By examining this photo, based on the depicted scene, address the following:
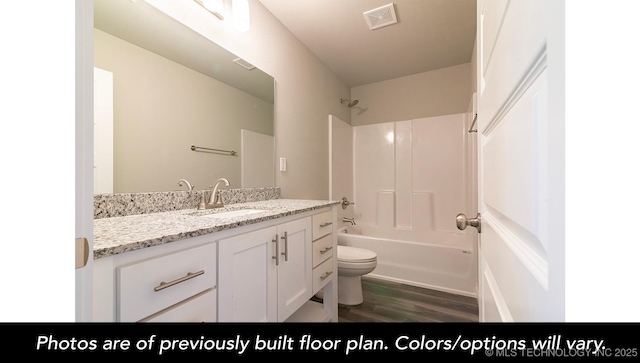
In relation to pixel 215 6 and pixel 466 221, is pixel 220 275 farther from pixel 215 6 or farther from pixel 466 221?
pixel 215 6

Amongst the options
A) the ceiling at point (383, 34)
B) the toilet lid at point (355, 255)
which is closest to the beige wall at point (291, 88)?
the ceiling at point (383, 34)

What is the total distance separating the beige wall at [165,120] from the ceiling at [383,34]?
899 millimetres

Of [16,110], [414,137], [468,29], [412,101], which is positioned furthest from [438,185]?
[16,110]

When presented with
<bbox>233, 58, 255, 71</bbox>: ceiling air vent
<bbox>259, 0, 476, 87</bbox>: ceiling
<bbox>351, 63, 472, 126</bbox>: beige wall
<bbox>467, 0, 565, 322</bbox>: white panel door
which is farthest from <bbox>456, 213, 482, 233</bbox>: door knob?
<bbox>351, 63, 472, 126</bbox>: beige wall

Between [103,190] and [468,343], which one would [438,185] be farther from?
[103,190]

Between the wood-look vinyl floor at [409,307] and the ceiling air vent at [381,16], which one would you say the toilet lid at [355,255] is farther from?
the ceiling air vent at [381,16]

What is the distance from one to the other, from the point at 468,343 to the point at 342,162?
268cm

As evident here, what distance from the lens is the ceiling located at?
5.94 feet

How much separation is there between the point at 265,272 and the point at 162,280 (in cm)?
43

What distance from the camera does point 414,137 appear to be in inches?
118

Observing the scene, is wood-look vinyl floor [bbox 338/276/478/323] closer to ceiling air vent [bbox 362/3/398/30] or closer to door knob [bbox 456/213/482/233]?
door knob [bbox 456/213/482/233]

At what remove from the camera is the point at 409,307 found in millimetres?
1974

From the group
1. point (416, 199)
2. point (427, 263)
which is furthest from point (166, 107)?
point (416, 199)
